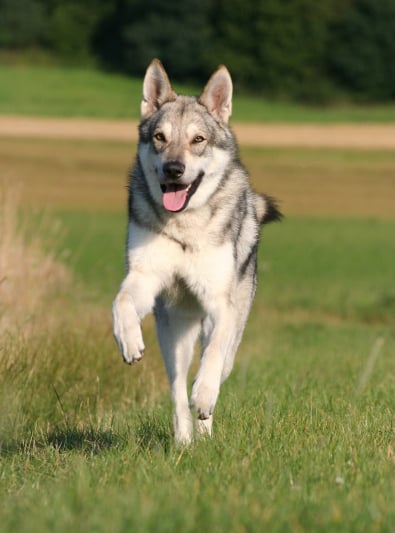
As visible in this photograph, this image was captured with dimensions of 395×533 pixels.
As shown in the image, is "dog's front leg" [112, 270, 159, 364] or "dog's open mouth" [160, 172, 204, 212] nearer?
"dog's front leg" [112, 270, 159, 364]

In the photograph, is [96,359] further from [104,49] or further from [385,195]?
[104,49]

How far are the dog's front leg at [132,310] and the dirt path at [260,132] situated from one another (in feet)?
162

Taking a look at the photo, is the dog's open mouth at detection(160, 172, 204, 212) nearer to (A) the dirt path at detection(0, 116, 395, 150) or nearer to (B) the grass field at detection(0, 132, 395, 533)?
(B) the grass field at detection(0, 132, 395, 533)

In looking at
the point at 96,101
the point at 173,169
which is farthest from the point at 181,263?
the point at 96,101

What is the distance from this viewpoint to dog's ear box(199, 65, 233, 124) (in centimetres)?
688

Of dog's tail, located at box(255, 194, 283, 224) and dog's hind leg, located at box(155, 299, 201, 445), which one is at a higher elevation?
dog's tail, located at box(255, 194, 283, 224)

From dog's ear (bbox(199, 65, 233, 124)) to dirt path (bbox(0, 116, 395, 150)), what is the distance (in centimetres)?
4880

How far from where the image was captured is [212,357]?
611 centimetres

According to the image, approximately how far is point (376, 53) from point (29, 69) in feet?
72.3

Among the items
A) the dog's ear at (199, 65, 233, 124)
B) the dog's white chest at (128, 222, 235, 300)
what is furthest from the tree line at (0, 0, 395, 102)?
the dog's white chest at (128, 222, 235, 300)

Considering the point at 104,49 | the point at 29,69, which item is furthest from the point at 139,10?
the point at 29,69

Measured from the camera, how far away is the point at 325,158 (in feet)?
173

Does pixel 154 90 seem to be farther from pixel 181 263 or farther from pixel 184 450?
pixel 184 450

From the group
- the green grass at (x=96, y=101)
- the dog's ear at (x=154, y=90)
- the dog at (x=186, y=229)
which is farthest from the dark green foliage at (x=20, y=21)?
the dog at (x=186, y=229)
